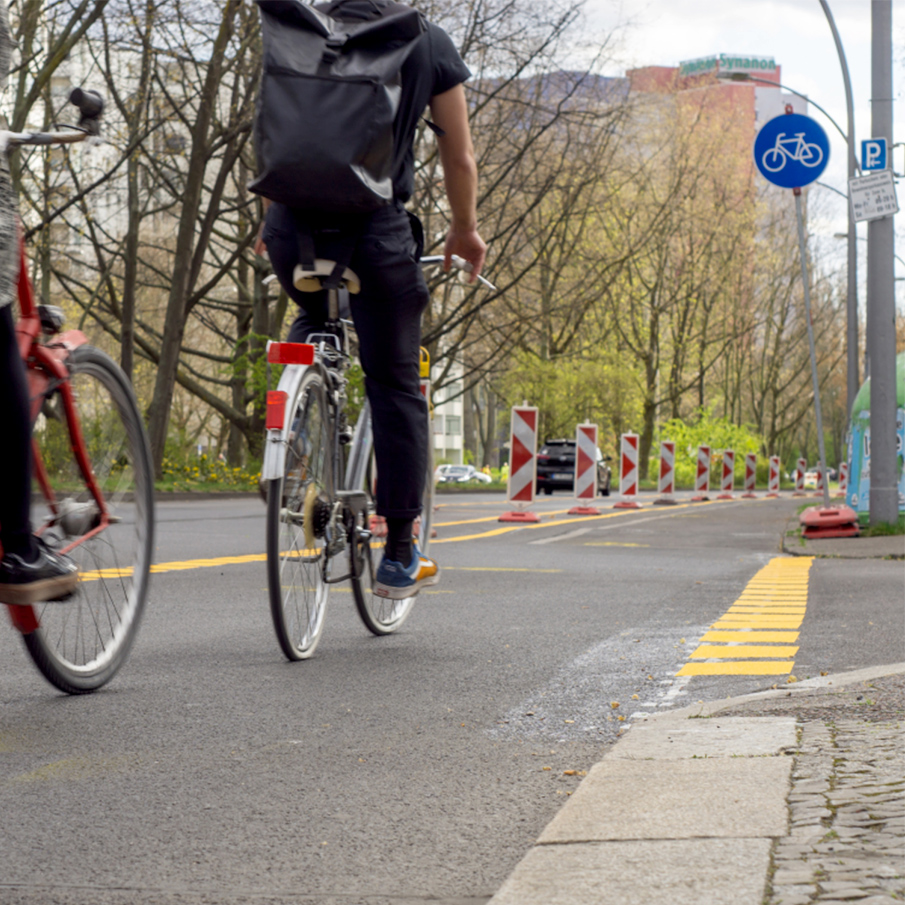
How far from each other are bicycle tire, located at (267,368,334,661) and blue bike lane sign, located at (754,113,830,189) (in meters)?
10.1

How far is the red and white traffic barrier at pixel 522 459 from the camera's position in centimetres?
1761

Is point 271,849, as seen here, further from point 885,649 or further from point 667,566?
point 667,566

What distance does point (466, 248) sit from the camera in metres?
4.91

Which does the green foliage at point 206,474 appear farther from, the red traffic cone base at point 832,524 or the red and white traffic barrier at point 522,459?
the red traffic cone base at point 832,524

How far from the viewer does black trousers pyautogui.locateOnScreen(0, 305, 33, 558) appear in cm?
318

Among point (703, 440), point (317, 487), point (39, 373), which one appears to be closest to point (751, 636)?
point (317, 487)

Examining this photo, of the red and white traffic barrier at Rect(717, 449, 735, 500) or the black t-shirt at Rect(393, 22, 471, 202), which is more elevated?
the black t-shirt at Rect(393, 22, 471, 202)

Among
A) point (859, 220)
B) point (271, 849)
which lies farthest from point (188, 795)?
point (859, 220)

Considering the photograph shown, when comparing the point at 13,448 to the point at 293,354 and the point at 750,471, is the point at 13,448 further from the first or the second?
the point at 750,471

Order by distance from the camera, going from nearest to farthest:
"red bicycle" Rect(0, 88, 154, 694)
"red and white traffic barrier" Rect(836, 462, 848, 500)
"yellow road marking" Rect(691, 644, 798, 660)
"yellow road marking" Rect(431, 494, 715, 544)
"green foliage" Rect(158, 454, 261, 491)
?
1. "red bicycle" Rect(0, 88, 154, 694)
2. "yellow road marking" Rect(691, 644, 798, 660)
3. "yellow road marking" Rect(431, 494, 715, 544)
4. "red and white traffic barrier" Rect(836, 462, 848, 500)
5. "green foliage" Rect(158, 454, 261, 491)

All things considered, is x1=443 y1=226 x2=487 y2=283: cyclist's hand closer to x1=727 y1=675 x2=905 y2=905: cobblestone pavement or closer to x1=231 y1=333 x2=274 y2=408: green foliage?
x1=727 y1=675 x2=905 y2=905: cobblestone pavement

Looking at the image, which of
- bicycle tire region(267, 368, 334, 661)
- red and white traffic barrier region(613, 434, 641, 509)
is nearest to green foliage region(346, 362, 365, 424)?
bicycle tire region(267, 368, 334, 661)

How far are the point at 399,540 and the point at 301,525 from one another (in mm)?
529

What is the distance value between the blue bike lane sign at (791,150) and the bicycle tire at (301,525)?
10100 mm
